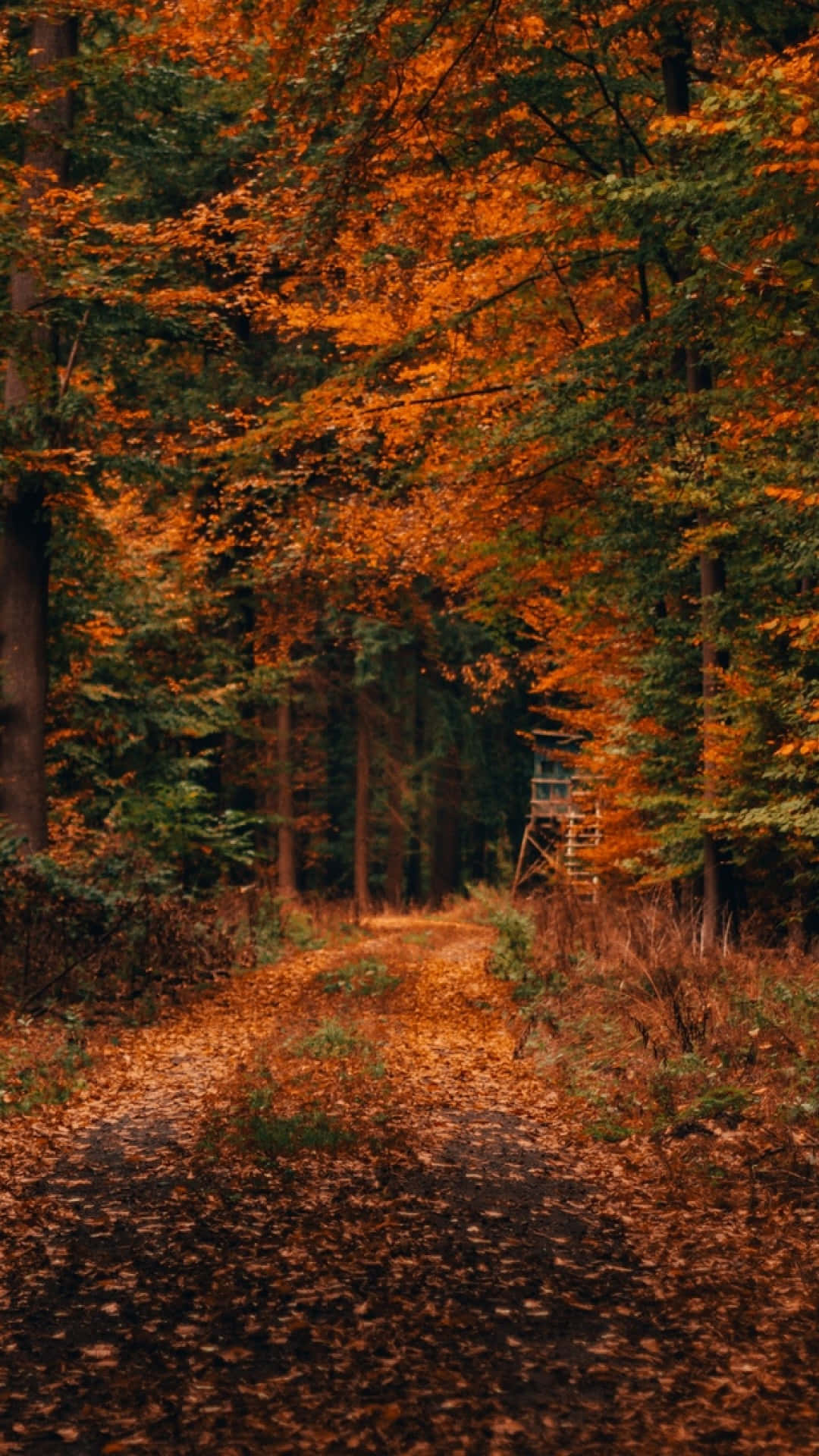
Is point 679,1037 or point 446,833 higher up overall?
point 446,833

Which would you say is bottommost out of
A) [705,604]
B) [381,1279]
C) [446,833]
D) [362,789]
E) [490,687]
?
[381,1279]

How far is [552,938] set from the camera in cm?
1623

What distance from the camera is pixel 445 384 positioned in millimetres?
15523

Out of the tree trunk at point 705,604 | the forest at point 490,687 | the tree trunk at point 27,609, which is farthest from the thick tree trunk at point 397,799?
the tree trunk at point 705,604

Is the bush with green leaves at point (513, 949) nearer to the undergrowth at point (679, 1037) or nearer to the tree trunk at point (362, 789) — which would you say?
the undergrowth at point (679, 1037)

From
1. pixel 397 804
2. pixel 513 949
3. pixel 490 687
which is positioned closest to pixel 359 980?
pixel 513 949

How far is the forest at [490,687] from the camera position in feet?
17.3

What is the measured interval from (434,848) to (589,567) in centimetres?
1939

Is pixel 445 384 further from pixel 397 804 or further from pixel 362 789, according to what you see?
pixel 397 804

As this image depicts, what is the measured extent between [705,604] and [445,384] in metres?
4.30

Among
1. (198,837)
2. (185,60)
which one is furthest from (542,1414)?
(185,60)

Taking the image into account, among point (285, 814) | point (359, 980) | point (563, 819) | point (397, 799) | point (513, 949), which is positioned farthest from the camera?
point (397, 799)

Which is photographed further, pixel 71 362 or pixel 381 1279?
pixel 71 362

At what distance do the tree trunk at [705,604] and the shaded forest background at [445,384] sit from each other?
43mm
